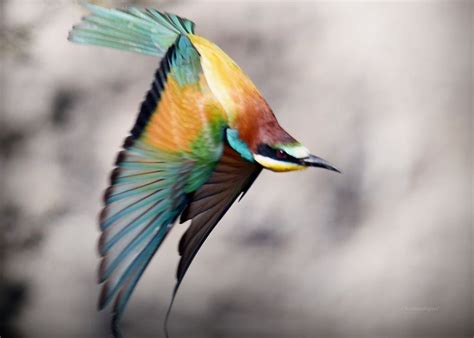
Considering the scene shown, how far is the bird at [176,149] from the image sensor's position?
Result: 1574 mm

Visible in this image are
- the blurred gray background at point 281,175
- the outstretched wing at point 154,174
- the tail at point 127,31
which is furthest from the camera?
the blurred gray background at point 281,175

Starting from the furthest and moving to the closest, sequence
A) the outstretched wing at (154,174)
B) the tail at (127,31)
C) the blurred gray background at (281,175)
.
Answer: the blurred gray background at (281,175), the tail at (127,31), the outstretched wing at (154,174)

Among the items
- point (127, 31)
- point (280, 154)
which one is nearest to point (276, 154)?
point (280, 154)

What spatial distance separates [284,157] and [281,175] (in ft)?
1.45

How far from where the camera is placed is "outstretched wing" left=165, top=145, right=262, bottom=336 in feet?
5.45

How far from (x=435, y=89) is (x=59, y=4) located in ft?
3.09

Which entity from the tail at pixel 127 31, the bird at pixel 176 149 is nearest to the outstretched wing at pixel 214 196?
the bird at pixel 176 149

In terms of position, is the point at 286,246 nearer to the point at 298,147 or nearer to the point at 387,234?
the point at 387,234

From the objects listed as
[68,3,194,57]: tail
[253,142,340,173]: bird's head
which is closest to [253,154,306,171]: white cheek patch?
[253,142,340,173]: bird's head

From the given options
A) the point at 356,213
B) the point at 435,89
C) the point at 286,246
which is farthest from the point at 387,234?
the point at 435,89

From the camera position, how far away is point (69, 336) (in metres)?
2.06

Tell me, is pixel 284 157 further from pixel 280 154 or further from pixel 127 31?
pixel 127 31

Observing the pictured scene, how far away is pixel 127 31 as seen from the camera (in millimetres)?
1727

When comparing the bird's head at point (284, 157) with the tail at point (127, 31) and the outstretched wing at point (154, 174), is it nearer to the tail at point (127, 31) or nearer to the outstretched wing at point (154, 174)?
the outstretched wing at point (154, 174)
